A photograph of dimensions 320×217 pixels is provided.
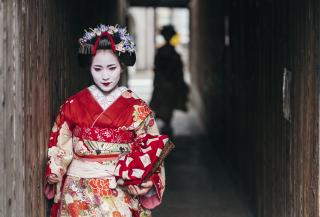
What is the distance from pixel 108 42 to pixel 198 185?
181 inches

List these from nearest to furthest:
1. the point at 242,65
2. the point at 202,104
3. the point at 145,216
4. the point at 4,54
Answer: the point at 4,54
the point at 145,216
the point at 242,65
the point at 202,104

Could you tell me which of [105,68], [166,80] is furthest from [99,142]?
[166,80]

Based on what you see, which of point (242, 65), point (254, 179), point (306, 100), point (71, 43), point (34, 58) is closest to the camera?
point (34, 58)

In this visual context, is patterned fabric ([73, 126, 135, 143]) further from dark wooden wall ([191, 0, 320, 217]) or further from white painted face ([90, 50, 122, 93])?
dark wooden wall ([191, 0, 320, 217])

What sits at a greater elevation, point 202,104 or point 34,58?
point 34,58

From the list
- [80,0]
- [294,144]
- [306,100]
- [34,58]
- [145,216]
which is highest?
[80,0]

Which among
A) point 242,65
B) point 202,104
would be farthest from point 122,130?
point 202,104

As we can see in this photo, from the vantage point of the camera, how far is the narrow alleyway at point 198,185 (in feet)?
26.4

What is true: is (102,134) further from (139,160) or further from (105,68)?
(105,68)

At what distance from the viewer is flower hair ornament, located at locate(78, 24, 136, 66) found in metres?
5.03

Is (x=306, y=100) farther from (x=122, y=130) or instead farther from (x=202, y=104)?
(x=202, y=104)

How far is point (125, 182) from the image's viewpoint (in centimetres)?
502

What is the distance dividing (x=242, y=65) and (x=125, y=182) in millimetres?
3991

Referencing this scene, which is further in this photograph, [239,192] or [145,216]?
[239,192]
